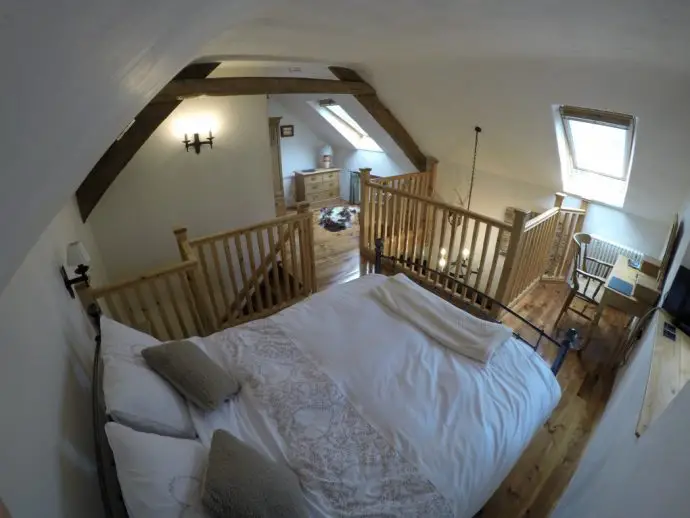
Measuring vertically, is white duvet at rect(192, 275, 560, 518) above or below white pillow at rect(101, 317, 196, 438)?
below

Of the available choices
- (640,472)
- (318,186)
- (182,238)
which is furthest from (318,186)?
(640,472)

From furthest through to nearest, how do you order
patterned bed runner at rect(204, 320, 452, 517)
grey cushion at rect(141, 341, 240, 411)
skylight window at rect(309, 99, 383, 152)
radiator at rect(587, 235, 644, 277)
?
skylight window at rect(309, 99, 383, 152), radiator at rect(587, 235, 644, 277), grey cushion at rect(141, 341, 240, 411), patterned bed runner at rect(204, 320, 452, 517)

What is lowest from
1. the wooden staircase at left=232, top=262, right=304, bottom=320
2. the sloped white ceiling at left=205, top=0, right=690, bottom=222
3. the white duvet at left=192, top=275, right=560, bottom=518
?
the wooden staircase at left=232, top=262, right=304, bottom=320

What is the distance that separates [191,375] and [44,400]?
60 cm

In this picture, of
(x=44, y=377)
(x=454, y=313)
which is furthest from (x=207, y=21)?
(x=454, y=313)

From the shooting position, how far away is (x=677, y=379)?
156 centimetres

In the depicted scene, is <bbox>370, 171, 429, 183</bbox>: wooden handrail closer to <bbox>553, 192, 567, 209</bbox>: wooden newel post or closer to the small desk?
<bbox>553, 192, 567, 209</bbox>: wooden newel post

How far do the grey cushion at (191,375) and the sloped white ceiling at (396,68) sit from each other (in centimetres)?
98

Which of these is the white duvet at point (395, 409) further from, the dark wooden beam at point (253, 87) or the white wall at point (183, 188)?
the dark wooden beam at point (253, 87)

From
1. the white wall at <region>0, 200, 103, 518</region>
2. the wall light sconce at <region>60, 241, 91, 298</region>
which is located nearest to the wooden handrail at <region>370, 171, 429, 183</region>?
the wall light sconce at <region>60, 241, 91, 298</region>

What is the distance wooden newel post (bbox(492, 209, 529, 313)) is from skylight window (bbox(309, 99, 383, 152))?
13.7 feet

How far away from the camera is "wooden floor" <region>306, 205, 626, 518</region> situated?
2.12 metres

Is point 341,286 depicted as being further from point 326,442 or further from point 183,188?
point 183,188

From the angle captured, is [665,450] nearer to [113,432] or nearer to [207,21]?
[113,432]
